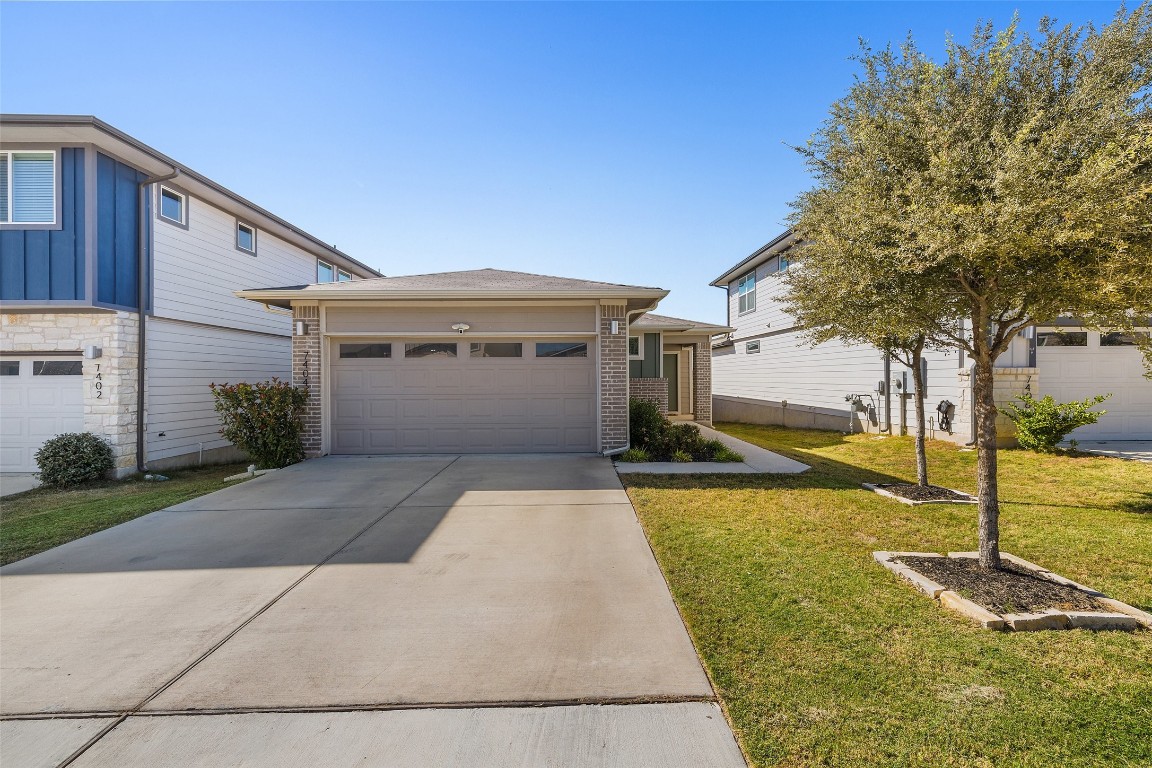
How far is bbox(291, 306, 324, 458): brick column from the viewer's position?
32.0 ft

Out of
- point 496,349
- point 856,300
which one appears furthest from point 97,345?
point 856,300

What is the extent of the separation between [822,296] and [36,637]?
272 inches

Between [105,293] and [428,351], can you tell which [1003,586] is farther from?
[105,293]

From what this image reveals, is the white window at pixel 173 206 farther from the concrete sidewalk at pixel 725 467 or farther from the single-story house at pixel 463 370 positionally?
the concrete sidewalk at pixel 725 467

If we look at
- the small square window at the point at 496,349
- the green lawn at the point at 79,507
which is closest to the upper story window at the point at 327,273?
the green lawn at the point at 79,507

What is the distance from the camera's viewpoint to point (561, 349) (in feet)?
33.2

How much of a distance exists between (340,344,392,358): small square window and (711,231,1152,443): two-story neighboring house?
7297 mm

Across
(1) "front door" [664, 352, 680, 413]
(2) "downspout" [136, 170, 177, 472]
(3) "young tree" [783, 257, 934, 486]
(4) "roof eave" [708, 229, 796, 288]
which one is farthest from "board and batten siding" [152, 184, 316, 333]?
(4) "roof eave" [708, 229, 796, 288]

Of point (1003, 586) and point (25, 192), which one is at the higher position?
point (25, 192)

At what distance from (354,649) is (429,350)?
24.4 ft

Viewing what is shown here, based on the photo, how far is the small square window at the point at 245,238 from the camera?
11898mm

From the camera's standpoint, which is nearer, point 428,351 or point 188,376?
point 428,351

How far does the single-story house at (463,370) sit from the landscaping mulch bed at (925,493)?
4.54 metres

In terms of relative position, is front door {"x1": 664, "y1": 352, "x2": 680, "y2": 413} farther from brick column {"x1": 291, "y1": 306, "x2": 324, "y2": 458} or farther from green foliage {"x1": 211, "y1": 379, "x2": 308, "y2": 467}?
green foliage {"x1": 211, "y1": 379, "x2": 308, "y2": 467}
